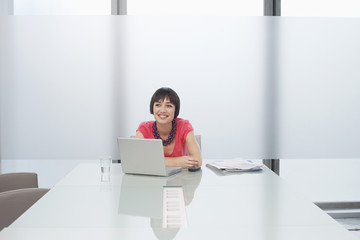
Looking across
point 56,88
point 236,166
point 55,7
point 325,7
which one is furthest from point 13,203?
point 325,7

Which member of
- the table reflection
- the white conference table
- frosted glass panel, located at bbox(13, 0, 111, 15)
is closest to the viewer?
the white conference table

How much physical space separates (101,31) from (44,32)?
0.62m

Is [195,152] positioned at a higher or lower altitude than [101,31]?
lower

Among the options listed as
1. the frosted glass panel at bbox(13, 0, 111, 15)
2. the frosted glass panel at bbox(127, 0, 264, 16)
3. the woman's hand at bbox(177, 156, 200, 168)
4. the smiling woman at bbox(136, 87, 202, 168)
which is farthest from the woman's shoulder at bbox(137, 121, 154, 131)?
the frosted glass panel at bbox(13, 0, 111, 15)

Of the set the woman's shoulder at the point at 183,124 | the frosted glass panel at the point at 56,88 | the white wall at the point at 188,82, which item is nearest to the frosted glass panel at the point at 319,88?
the white wall at the point at 188,82

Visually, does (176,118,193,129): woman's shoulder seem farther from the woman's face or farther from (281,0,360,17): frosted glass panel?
(281,0,360,17): frosted glass panel

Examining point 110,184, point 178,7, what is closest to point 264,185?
point 110,184

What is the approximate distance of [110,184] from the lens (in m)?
2.54

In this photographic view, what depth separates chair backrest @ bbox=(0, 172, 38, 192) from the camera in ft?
10.4

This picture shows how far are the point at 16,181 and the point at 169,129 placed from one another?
1265 millimetres

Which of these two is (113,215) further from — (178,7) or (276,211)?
(178,7)

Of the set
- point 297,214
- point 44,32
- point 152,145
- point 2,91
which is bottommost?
point 297,214

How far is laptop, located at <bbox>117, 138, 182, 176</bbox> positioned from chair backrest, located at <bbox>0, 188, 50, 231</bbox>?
600 millimetres

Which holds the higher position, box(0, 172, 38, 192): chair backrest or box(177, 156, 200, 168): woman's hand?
box(177, 156, 200, 168): woman's hand
